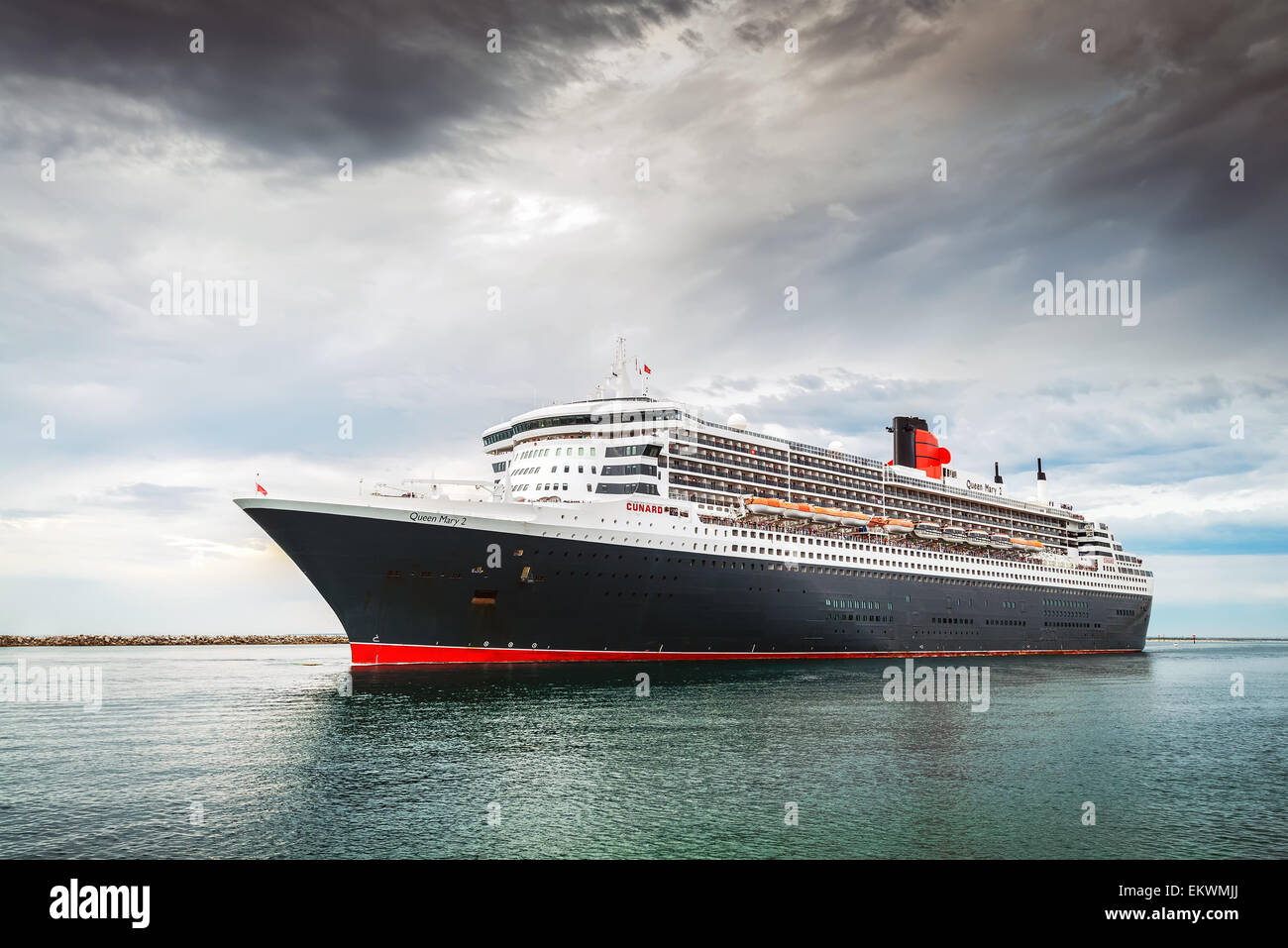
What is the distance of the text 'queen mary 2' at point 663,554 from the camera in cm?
4019

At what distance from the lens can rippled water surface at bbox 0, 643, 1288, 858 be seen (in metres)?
15.4

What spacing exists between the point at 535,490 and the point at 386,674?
41.5ft

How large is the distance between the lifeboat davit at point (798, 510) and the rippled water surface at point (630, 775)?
1689 cm

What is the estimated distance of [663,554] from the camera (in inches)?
1783

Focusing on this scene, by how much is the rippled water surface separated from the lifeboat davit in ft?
55.4

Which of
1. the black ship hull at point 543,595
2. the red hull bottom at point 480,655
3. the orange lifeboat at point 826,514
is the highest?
the orange lifeboat at point 826,514

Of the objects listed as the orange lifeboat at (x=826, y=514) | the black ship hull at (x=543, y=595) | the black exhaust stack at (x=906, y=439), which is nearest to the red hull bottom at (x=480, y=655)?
the black ship hull at (x=543, y=595)

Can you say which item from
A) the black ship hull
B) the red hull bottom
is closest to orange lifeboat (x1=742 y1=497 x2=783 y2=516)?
the black ship hull

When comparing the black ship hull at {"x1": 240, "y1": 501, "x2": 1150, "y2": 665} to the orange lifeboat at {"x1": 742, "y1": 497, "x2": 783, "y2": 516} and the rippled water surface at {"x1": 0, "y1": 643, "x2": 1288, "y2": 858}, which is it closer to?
the orange lifeboat at {"x1": 742, "y1": 497, "x2": 783, "y2": 516}

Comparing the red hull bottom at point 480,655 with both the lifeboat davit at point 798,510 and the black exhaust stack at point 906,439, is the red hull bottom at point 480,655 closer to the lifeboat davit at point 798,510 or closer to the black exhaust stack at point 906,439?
the lifeboat davit at point 798,510

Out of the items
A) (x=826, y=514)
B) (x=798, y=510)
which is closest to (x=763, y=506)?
(x=798, y=510)

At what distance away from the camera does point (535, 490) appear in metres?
46.2
